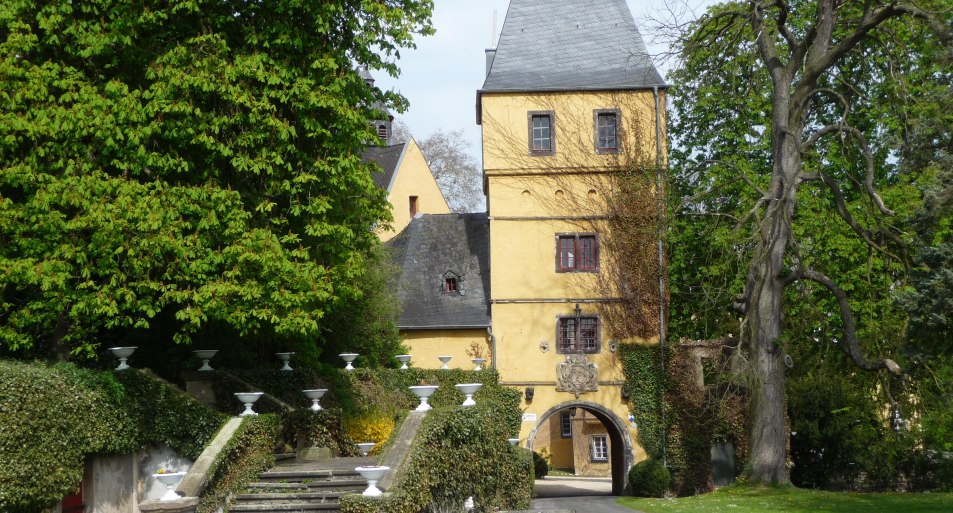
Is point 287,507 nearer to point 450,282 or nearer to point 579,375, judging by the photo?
point 579,375

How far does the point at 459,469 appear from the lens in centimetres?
1622

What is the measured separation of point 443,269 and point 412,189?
37.0 ft

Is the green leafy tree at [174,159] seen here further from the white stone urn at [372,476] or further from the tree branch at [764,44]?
the tree branch at [764,44]

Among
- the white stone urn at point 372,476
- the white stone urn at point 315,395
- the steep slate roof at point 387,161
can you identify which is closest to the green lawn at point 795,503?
the white stone urn at point 315,395

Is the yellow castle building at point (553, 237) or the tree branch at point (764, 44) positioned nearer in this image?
the tree branch at point (764, 44)

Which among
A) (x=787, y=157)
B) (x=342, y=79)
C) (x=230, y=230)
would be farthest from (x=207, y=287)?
(x=787, y=157)

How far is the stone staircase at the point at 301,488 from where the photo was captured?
15.0 m

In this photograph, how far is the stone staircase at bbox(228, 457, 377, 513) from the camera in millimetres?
15016

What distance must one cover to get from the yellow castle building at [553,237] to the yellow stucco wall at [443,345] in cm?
3

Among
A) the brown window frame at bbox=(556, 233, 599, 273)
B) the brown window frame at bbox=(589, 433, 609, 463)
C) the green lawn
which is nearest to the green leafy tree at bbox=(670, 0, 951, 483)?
the green lawn

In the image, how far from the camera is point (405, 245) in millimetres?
33781

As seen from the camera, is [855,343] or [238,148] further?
[855,343]

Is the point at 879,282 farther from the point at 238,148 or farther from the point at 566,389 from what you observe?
the point at 238,148

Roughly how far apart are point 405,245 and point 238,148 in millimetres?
16530
